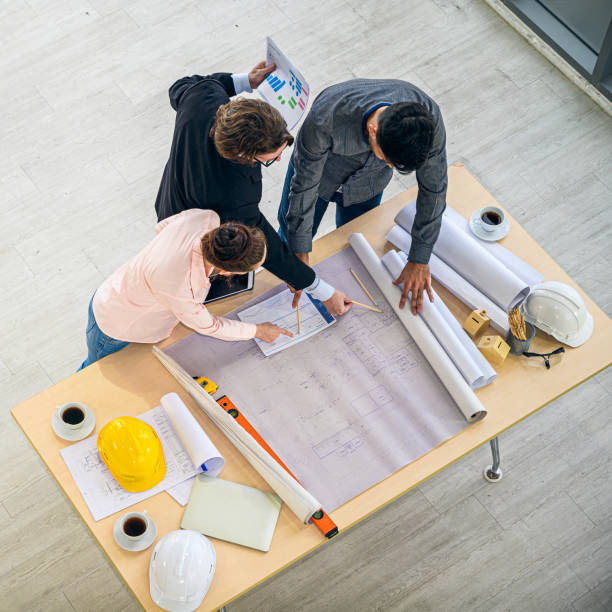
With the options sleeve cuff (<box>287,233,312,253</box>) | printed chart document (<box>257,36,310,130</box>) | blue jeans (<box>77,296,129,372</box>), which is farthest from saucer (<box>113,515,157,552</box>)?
printed chart document (<box>257,36,310,130</box>)

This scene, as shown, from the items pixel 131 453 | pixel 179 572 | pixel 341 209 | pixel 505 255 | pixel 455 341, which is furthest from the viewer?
pixel 341 209

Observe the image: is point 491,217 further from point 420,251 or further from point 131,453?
point 131,453

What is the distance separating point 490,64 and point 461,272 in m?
2.01

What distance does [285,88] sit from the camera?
227 cm

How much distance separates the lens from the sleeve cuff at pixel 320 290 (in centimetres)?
226

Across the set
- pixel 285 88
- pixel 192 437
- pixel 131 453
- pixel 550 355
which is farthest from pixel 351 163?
pixel 131 453

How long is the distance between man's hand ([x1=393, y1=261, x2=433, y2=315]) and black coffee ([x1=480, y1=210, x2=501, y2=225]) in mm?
325

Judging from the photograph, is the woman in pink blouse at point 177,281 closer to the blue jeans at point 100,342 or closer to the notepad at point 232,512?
the blue jeans at point 100,342

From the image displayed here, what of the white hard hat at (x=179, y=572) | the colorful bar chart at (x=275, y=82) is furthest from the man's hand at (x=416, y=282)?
the white hard hat at (x=179, y=572)

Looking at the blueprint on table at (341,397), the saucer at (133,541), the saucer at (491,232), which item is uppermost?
the saucer at (491,232)

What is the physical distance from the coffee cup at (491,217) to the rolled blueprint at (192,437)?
3.72 feet

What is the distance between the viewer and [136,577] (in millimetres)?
1979

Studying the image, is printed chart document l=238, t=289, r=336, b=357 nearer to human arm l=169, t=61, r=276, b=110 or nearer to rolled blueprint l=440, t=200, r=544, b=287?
rolled blueprint l=440, t=200, r=544, b=287

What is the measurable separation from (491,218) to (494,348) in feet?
1.61
